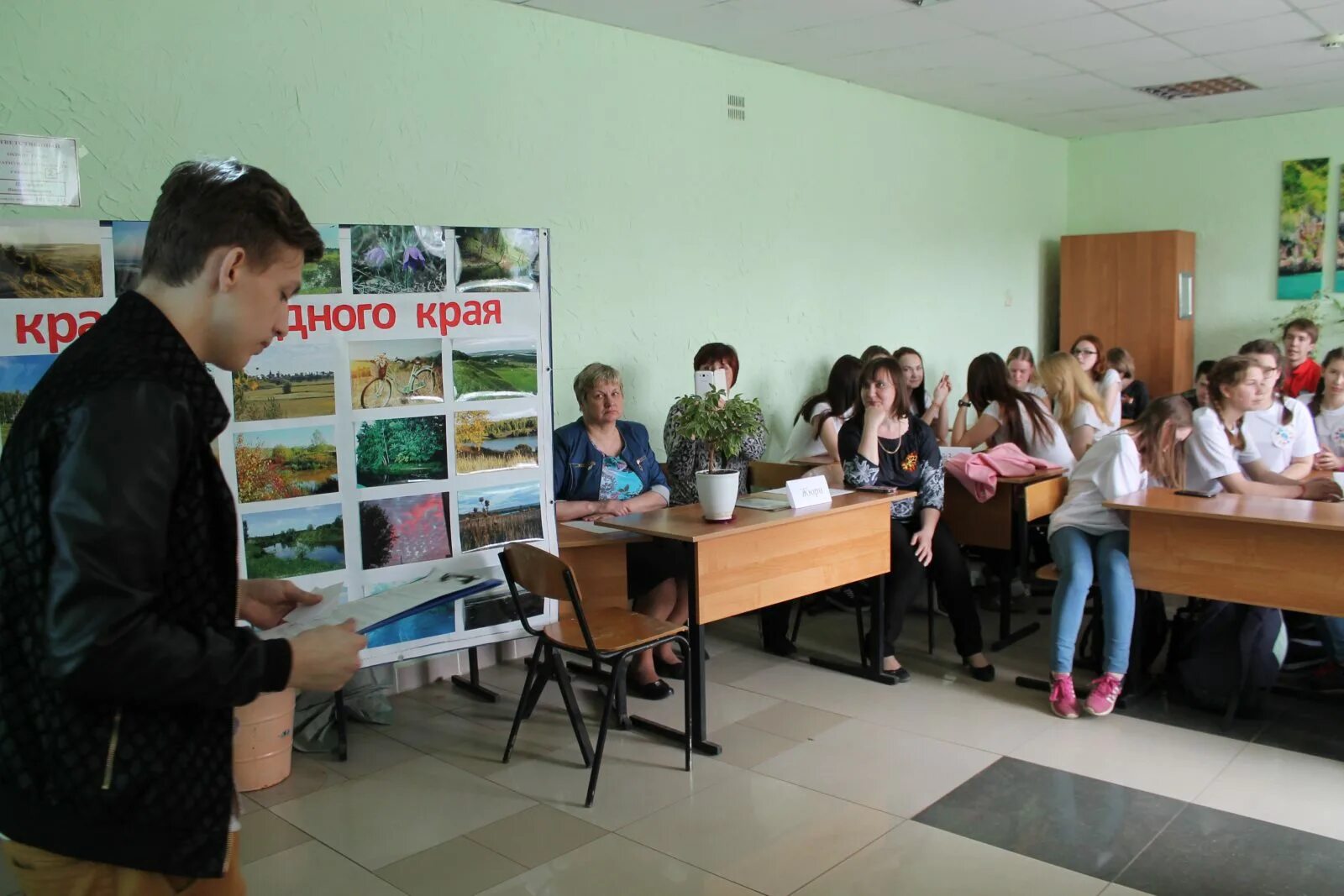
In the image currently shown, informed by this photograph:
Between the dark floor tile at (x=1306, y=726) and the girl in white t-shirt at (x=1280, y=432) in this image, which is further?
the girl in white t-shirt at (x=1280, y=432)

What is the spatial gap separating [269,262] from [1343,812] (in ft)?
10.9

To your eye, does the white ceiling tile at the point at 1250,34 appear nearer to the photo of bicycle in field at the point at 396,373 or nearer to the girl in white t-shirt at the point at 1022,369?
the girl in white t-shirt at the point at 1022,369

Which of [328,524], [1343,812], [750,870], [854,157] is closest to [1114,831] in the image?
[1343,812]

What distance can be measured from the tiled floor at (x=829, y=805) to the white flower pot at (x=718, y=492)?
2.65ft

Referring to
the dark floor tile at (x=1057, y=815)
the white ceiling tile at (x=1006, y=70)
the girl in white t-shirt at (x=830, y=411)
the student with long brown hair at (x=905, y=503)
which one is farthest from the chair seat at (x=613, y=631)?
the white ceiling tile at (x=1006, y=70)

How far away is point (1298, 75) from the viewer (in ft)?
22.0

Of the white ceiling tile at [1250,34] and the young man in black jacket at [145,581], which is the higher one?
the white ceiling tile at [1250,34]

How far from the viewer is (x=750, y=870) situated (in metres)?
2.79

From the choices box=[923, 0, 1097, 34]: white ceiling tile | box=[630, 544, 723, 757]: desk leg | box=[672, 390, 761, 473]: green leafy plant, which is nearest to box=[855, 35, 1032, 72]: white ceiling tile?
box=[923, 0, 1097, 34]: white ceiling tile

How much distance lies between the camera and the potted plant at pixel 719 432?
3764mm

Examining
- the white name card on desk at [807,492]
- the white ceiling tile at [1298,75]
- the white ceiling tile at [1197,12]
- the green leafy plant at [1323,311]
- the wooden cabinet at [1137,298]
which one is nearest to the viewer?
the white name card on desk at [807,492]

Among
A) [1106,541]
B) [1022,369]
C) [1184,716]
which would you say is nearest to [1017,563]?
[1106,541]

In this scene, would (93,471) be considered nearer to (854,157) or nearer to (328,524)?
(328,524)

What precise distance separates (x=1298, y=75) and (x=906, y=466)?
172 inches
